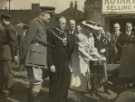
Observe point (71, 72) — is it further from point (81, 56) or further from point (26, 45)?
point (26, 45)

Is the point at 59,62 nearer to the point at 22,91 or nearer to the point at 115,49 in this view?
the point at 22,91

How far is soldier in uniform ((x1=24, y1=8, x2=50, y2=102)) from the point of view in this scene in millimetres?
5059

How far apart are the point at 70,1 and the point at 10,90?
1360 millimetres

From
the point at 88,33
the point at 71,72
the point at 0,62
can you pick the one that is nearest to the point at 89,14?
the point at 88,33

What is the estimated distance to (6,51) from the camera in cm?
529

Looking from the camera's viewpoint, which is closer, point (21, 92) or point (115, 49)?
point (115, 49)

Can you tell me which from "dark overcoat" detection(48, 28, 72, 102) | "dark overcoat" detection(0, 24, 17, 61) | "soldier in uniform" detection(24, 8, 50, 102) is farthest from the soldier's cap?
"dark overcoat" detection(48, 28, 72, 102)

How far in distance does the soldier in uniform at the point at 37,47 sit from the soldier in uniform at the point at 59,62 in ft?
0.30

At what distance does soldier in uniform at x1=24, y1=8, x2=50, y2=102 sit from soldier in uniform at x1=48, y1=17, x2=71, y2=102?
91mm

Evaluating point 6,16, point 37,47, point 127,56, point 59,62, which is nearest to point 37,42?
point 37,47

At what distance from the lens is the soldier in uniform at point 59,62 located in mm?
5086

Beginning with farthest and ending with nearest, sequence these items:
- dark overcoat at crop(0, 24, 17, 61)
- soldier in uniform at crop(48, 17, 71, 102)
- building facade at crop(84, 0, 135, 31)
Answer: dark overcoat at crop(0, 24, 17, 61)
soldier in uniform at crop(48, 17, 71, 102)
building facade at crop(84, 0, 135, 31)

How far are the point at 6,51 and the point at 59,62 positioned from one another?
2.30 feet

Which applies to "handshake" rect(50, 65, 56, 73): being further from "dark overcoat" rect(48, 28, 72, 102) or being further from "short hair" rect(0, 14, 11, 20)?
"short hair" rect(0, 14, 11, 20)
